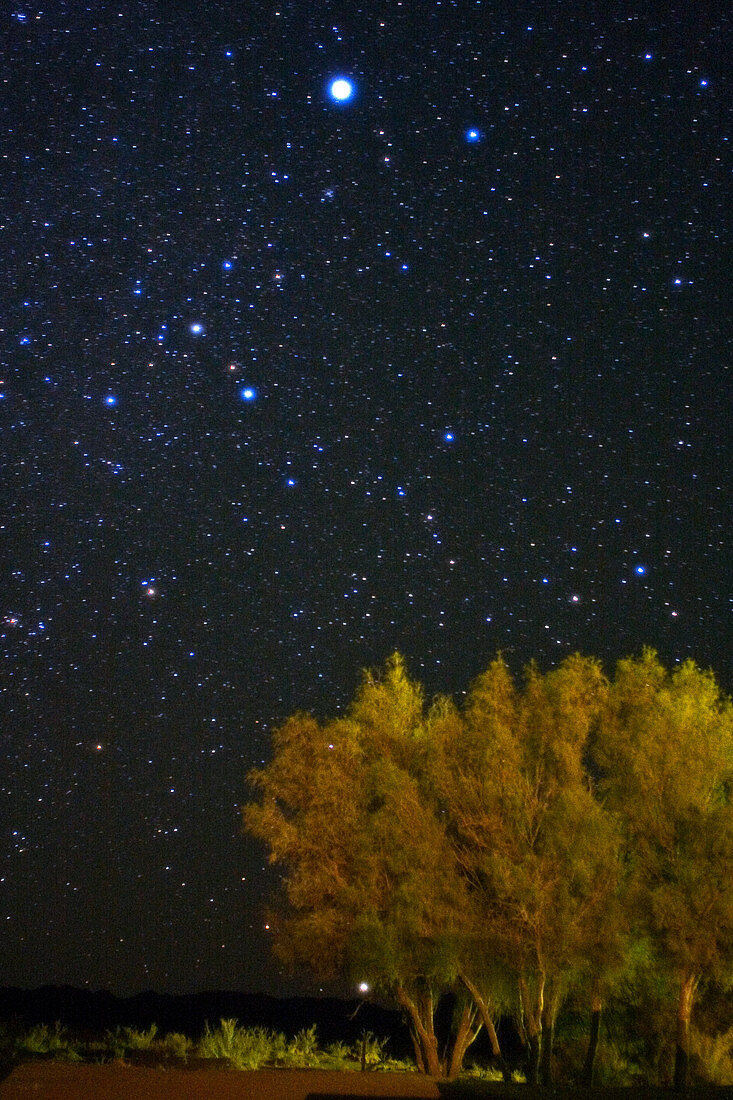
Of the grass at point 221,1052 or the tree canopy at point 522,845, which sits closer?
the tree canopy at point 522,845

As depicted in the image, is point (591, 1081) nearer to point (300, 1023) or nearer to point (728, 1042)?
point (728, 1042)

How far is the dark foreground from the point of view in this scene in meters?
13.5

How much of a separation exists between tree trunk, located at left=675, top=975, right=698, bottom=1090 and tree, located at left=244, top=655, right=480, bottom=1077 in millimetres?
3338

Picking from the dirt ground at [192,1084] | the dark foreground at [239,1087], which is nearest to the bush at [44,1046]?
the dirt ground at [192,1084]

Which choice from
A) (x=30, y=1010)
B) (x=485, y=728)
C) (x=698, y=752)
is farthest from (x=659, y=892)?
(x=30, y=1010)

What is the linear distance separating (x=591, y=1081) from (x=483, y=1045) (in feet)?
49.7

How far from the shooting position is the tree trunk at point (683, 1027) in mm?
16000

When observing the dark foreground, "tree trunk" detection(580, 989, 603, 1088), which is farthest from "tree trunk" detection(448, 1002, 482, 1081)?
"tree trunk" detection(580, 989, 603, 1088)

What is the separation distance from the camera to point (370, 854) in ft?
59.4

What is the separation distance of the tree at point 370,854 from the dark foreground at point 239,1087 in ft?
6.48

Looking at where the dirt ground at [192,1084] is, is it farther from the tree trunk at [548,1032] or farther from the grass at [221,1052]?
the tree trunk at [548,1032]

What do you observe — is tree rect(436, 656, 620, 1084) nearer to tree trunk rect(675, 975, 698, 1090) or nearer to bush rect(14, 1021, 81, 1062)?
tree trunk rect(675, 975, 698, 1090)

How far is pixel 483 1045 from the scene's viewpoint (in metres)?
31.4

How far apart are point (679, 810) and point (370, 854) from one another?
4929mm
